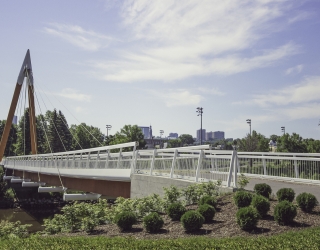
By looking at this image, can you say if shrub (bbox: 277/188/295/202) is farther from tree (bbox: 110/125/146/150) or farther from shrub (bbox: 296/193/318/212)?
tree (bbox: 110/125/146/150)

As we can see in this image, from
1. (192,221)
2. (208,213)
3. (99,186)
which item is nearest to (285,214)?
(208,213)

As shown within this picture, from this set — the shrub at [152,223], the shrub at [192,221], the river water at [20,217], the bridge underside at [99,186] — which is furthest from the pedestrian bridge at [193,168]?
the river water at [20,217]

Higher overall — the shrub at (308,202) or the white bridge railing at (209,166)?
the white bridge railing at (209,166)

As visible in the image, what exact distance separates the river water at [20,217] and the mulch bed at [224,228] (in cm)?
3017

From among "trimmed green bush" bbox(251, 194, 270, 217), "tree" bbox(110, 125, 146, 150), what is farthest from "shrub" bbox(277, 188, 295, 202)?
"tree" bbox(110, 125, 146, 150)

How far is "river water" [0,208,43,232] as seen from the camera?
4074cm

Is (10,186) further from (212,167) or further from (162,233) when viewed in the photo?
(162,233)

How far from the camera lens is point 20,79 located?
4494 cm

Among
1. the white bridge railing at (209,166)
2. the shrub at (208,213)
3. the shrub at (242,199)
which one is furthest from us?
the white bridge railing at (209,166)

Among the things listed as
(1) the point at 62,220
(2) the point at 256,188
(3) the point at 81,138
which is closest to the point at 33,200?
(3) the point at 81,138

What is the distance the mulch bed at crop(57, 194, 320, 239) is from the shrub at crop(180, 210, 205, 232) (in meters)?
0.14

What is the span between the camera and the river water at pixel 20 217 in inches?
1604

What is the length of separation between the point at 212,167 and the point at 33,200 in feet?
146

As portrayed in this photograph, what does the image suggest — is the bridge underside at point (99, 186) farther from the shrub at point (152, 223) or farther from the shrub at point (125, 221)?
the shrub at point (152, 223)
